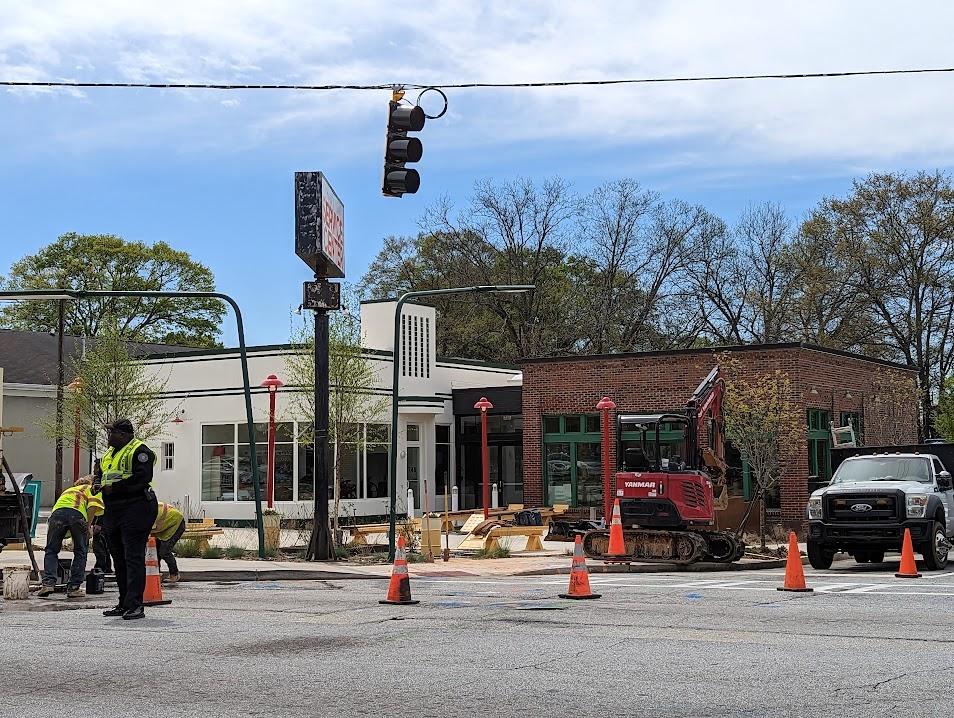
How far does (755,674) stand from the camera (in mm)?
→ 9164

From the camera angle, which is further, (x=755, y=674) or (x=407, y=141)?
(x=407, y=141)

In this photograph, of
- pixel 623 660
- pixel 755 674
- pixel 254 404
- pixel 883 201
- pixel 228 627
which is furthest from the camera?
pixel 883 201

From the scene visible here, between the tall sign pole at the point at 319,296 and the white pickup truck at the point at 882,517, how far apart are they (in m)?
8.57

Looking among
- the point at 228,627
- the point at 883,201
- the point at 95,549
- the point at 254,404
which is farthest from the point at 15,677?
the point at 883,201

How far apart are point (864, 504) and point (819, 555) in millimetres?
1247

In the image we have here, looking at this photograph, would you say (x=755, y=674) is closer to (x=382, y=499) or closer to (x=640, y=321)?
(x=382, y=499)

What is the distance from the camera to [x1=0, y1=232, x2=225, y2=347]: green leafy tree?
68375 millimetres

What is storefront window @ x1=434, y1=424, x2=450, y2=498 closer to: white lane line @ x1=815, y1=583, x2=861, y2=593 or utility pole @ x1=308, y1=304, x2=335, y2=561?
utility pole @ x1=308, y1=304, x2=335, y2=561

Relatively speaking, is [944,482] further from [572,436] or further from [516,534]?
[572,436]

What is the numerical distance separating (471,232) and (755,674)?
174ft

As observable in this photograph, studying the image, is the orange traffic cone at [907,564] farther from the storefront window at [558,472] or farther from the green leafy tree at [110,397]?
the green leafy tree at [110,397]

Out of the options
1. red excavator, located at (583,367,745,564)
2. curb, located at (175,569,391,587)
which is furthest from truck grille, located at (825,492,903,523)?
curb, located at (175,569,391,587)

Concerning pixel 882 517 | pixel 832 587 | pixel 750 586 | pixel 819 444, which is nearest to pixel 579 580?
pixel 750 586

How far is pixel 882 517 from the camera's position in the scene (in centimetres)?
2123
